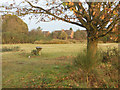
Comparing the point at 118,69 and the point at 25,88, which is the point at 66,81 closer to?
the point at 25,88

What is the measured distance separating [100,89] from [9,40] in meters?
16.4

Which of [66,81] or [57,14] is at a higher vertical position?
[57,14]

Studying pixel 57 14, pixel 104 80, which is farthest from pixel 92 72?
pixel 57 14

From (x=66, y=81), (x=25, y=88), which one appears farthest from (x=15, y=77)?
(x=66, y=81)

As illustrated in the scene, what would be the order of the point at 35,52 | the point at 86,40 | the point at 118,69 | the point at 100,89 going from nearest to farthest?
the point at 100,89
the point at 118,69
the point at 86,40
the point at 35,52

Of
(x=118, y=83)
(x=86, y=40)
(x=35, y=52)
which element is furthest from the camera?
(x=35, y=52)

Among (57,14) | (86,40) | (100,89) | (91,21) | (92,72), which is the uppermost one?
(57,14)

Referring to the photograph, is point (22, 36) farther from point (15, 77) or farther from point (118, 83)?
point (118, 83)

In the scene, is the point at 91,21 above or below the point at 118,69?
above

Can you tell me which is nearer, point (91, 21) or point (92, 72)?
point (92, 72)

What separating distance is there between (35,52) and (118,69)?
629cm

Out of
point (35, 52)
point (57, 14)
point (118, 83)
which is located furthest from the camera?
point (35, 52)

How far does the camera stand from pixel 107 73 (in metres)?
4.20

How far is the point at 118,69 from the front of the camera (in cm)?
415
